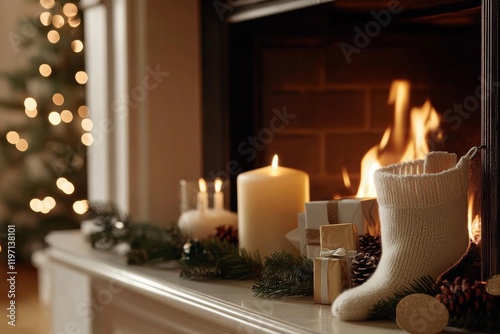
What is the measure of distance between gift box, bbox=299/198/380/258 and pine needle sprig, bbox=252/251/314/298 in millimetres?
64

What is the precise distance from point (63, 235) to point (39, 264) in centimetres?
159

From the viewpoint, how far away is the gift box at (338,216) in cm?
138

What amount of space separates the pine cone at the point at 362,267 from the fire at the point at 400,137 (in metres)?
0.36

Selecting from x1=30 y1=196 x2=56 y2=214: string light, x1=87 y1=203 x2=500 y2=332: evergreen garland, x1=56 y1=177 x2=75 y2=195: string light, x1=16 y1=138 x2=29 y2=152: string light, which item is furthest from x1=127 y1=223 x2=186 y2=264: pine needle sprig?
x1=16 y1=138 x2=29 y2=152: string light

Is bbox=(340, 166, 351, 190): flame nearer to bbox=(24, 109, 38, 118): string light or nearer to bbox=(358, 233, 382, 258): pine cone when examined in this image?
bbox=(358, 233, 382, 258): pine cone

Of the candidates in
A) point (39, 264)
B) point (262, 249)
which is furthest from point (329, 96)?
point (39, 264)

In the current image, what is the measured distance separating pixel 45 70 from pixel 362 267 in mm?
2849

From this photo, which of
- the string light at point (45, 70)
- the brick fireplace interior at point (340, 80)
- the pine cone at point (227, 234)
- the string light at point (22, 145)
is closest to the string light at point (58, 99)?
the string light at point (45, 70)

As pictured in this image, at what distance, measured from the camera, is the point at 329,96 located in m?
1.81

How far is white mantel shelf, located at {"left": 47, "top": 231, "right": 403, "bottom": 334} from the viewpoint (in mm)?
1193

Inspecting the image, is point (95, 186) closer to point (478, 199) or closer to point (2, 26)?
point (478, 199)

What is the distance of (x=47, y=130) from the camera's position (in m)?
4.00

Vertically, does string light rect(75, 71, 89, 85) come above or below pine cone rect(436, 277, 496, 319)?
above

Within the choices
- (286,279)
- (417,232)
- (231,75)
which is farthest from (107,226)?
(417,232)
